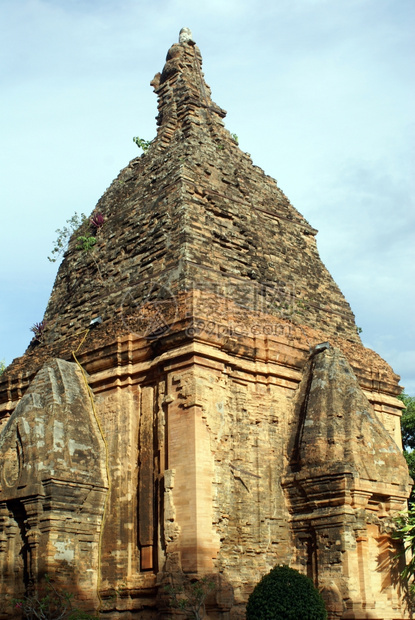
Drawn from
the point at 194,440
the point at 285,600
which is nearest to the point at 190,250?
the point at 194,440

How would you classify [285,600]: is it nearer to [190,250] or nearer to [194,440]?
[194,440]

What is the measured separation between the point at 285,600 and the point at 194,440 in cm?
279

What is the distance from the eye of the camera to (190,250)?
14.4 meters

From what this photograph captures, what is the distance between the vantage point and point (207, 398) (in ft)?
41.3

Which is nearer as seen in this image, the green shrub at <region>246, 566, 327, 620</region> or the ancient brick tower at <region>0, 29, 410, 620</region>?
the green shrub at <region>246, 566, 327, 620</region>

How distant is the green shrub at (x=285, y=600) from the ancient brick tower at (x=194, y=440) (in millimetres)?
915

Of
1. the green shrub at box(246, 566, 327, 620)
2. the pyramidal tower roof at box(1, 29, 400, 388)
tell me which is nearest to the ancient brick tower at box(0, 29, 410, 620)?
the pyramidal tower roof at box(1, 29, 400, 388)

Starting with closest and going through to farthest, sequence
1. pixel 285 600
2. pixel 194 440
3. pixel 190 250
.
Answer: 1. pixel 285 600
2. pixel 194 440
3. pixel 190 250

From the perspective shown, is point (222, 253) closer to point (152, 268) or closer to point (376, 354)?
point (152, 268)

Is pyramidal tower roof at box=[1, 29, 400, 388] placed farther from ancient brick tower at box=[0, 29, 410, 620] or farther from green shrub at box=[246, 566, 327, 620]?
green shrub at box=[246, 566, 327, 620]

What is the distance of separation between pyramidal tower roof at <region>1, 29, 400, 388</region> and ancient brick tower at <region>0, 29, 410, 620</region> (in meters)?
0.06

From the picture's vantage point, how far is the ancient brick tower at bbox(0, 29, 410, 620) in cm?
1223

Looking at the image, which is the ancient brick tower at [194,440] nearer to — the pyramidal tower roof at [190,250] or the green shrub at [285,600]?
the pyramidal tower roof at [190,250]

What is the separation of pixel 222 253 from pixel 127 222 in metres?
2.79
